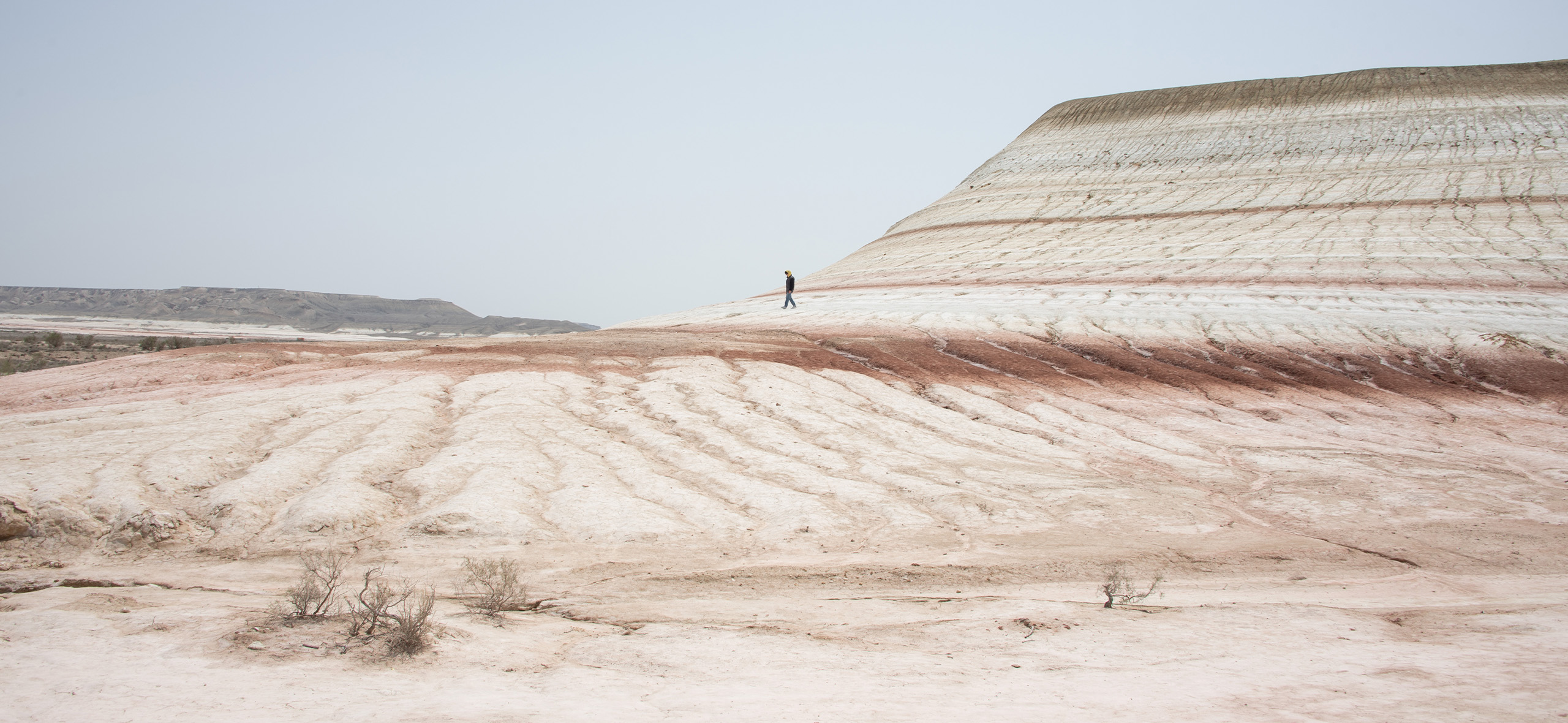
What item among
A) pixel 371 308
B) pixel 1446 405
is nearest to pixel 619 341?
pixel 1446 405

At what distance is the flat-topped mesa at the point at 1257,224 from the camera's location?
2212cm

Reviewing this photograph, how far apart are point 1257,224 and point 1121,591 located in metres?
30.8

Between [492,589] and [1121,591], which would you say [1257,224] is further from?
[492,589]

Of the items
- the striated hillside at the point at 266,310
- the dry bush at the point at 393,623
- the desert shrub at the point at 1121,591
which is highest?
the striated hillside at the point at 266,310

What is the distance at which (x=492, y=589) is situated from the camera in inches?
266

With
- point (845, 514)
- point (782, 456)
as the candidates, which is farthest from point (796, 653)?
point (782, 456)

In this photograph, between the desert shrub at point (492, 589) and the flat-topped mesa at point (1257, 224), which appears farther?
the flat-topped mesa at point (1257, 224)

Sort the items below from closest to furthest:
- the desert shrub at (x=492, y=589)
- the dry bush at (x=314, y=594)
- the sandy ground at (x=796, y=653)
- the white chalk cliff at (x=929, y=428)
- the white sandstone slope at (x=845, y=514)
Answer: the sandy ground at (x=796, y=653) < the white sandstone slope at (x=845, y=514) < the dry bush at (x=314, y=594) < the desert shrub at (x=492, y=589) < the white chalk cliff at (x=929, y=428)

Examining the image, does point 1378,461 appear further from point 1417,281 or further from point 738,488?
point 1417,281

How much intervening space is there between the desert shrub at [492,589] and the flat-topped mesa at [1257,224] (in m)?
15.0

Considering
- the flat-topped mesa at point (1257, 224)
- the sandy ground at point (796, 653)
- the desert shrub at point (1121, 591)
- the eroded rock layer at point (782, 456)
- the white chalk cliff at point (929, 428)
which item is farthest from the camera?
the flat-topped mesa at point (1257, 224)

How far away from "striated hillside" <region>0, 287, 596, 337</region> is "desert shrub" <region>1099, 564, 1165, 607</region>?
297ft

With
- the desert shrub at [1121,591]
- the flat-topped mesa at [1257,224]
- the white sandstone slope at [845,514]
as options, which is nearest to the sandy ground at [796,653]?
the white sandstone slope at [845,514]

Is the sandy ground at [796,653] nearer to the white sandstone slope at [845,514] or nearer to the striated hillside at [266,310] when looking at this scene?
the white sandstone slope at [845,514]
